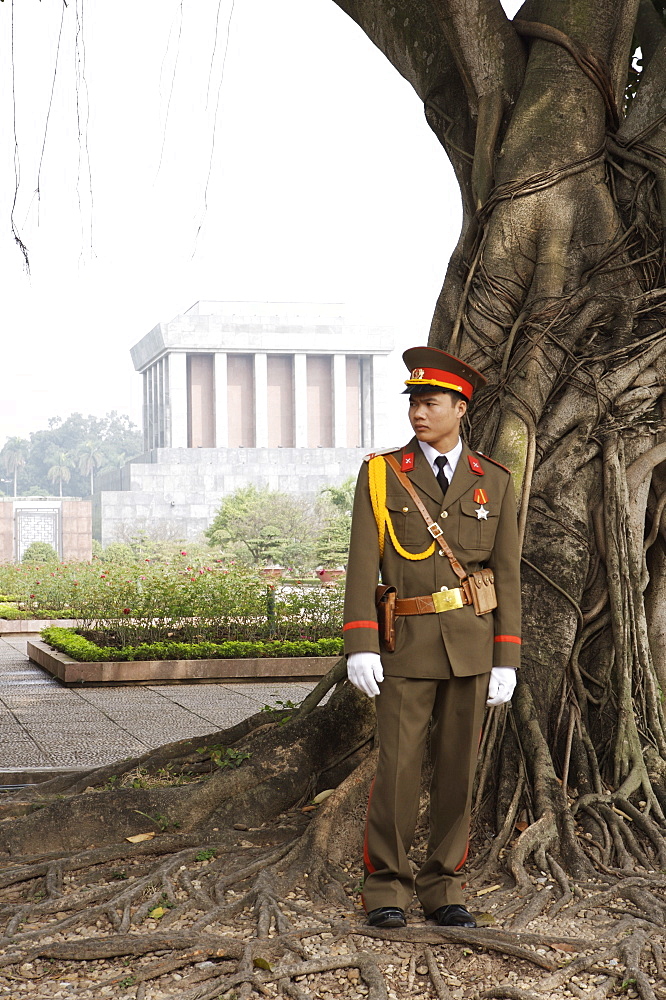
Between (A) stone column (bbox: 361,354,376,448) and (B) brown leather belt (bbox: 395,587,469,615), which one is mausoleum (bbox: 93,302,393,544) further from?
(B) brown leather belt (bbox: 395,587,469,615)

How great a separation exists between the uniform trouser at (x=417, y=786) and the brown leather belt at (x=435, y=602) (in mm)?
206

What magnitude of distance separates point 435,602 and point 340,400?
69.5 meters

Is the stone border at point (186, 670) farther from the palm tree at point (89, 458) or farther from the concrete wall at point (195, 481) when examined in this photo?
the palm tree at point (89, 458)

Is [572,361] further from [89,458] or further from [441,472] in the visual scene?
[89,458]

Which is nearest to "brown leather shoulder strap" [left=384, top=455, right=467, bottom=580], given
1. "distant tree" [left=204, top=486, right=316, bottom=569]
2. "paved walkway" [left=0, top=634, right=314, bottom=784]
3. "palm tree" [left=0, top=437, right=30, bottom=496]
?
"paved walkway" [left=0, top=634, right=314, bottom=784]

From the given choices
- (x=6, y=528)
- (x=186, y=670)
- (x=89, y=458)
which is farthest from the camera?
(x=89, y=458)

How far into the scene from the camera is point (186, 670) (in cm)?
998

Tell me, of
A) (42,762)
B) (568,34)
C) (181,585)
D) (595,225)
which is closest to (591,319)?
(595,225)

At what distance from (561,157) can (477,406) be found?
103 centimetres

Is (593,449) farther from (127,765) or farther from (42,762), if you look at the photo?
(42,762)

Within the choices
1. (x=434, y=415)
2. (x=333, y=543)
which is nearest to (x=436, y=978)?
(x=434, y=415)

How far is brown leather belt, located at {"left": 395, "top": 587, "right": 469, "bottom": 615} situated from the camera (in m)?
3.19

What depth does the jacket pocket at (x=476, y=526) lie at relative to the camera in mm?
3246

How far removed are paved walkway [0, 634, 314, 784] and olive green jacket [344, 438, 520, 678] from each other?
2980mm
